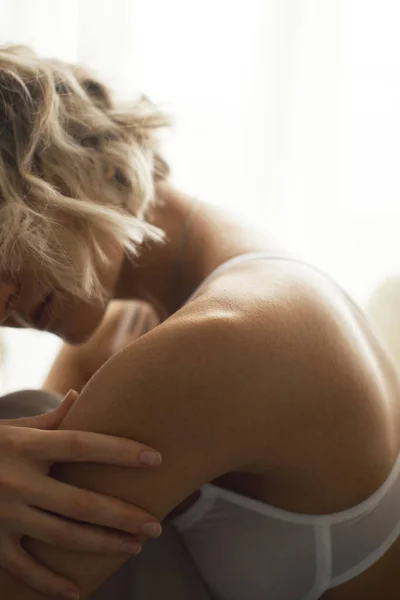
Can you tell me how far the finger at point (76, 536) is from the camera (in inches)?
21.6

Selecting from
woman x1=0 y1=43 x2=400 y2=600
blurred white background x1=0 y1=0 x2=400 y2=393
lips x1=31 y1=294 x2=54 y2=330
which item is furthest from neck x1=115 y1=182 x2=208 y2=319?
blurred white background x1=0 y1=0 x2=400 y2=393

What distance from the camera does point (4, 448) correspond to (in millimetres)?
604

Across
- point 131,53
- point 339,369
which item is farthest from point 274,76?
point 339,369

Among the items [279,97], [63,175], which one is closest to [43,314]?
[63,175]

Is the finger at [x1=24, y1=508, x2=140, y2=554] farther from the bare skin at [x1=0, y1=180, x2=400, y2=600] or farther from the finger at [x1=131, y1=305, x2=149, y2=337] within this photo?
the finger at [x1=131, y1=305, x2=149, y2=337]

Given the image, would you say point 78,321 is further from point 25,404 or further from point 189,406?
point 189,406

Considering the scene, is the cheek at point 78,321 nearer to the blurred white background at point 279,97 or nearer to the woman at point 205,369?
the woman at point 205,369

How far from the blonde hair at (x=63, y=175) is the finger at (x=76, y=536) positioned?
0.29 m

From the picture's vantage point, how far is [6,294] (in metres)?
0.78

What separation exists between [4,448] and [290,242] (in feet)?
2.53

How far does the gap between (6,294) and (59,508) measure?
311mm

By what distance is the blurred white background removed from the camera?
1.13 meters

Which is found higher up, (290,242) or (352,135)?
(352,135)

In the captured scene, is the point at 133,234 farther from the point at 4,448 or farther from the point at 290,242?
the point at 290,242
